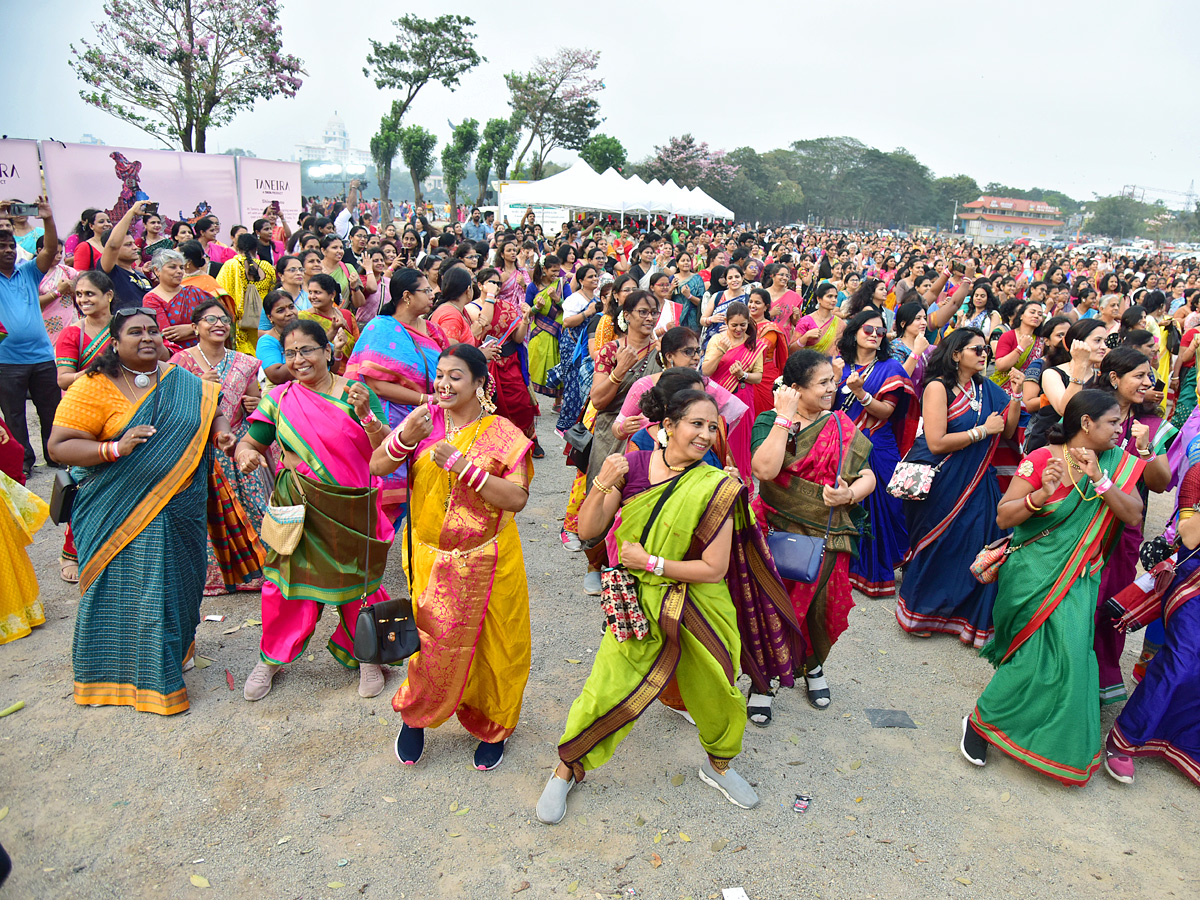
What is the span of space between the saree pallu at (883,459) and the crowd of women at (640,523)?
0.08ft

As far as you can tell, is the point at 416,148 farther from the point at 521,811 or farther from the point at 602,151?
the point at 521,811

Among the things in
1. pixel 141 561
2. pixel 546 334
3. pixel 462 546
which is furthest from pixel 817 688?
pixel 546 334

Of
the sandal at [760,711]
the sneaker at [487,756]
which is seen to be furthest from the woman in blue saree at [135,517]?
the sandal at [760,711]

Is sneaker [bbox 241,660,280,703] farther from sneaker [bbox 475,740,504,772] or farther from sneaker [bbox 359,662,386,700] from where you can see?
sneaker [bbox 475,740,504,772]

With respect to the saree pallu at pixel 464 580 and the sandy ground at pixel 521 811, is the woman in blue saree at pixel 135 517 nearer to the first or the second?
the sandy ground at pixel 521 811

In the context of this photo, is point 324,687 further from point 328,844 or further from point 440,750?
point 328,844

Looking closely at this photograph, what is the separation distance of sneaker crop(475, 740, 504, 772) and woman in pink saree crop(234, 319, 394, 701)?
733mm

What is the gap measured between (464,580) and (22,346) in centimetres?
479

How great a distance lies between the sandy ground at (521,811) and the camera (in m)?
2.55

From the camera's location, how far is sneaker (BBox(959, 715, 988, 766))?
321cm

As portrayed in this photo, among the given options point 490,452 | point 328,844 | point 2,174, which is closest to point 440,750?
point 328,844

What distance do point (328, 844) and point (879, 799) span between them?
205 centimetres

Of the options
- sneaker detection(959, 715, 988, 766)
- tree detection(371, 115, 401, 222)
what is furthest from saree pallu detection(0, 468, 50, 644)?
tree detection(371, 115, 401, 222)

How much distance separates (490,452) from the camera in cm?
281
